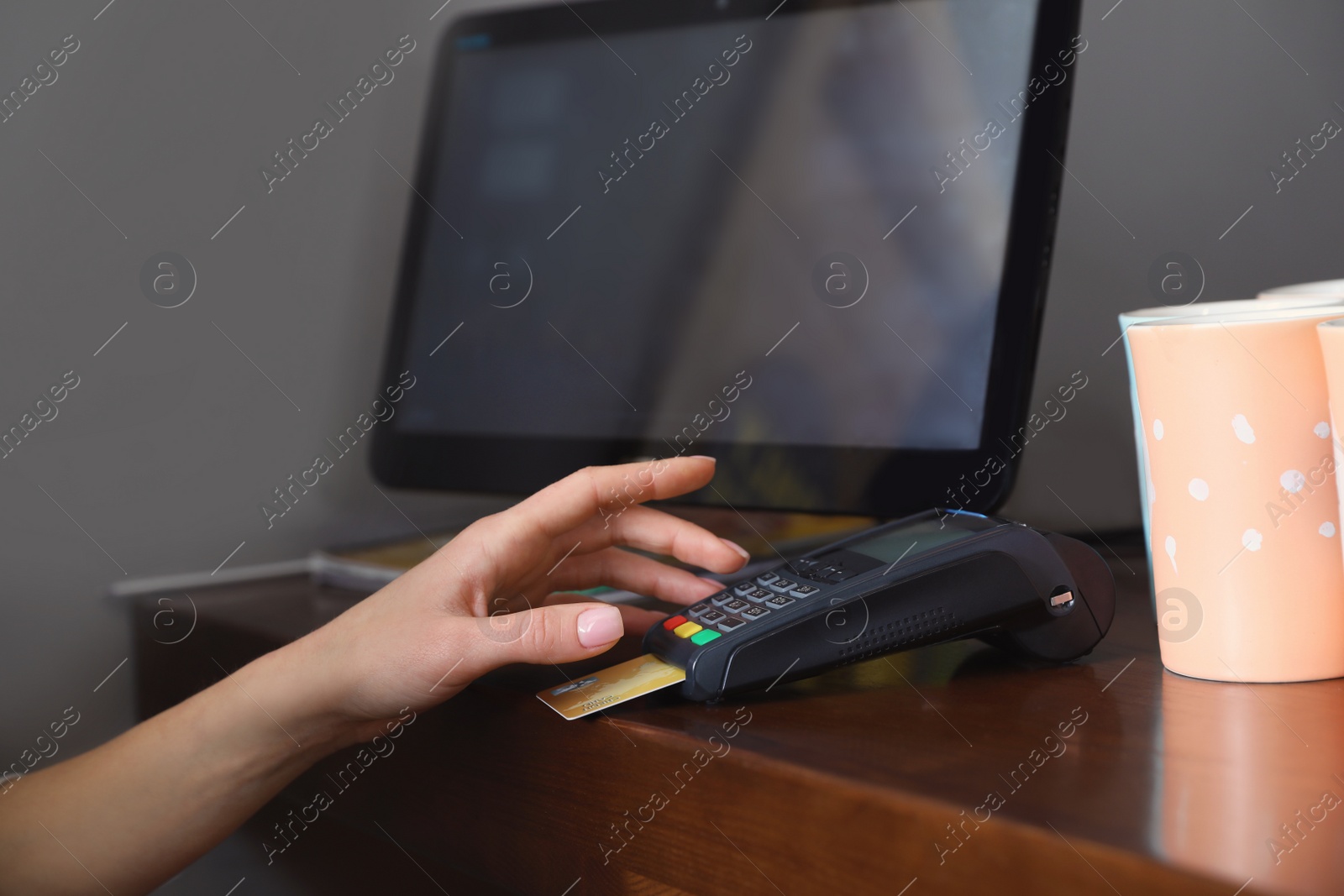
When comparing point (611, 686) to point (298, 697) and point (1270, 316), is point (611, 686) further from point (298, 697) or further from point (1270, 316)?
point (1270, 316)

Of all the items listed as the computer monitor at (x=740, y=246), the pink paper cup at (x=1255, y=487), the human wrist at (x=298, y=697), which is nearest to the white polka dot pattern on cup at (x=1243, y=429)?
the pink paper cup at (x=1255, y=487)

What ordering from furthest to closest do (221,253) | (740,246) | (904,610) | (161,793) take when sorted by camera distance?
(221,253) < (740,246) < (161,793) < (904,610)

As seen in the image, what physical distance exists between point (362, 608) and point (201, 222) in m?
0.64

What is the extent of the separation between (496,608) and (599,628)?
13 centimetres

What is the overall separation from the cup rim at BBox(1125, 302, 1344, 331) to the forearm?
1.52 ft

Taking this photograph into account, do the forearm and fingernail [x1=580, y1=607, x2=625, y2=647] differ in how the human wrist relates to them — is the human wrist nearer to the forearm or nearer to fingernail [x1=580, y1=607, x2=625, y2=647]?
the forearm

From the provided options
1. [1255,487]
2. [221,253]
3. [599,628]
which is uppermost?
A: [221,253]

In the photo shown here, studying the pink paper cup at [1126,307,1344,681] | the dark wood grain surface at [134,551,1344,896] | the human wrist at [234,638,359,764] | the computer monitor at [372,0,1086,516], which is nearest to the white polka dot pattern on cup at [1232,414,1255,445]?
the pink paper cup at [1126,307,1344,681]

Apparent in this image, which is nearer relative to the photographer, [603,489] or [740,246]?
[603,489]

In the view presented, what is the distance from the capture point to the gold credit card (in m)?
0.42

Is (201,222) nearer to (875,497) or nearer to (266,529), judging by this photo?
(266,529)

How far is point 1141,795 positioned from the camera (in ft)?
1.00

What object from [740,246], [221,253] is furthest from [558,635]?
[221,253]

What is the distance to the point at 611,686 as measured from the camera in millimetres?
438
